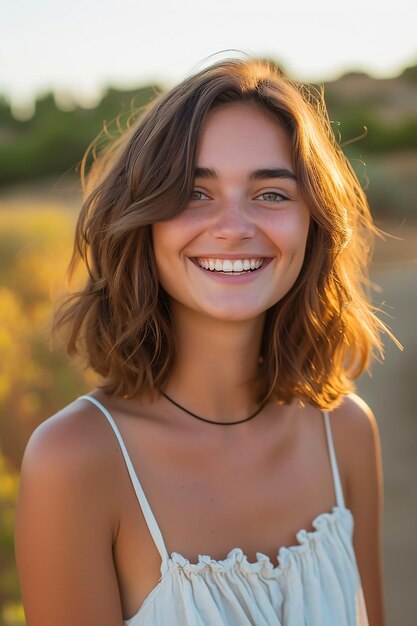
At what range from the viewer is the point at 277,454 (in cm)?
213

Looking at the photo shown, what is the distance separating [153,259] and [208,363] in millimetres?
294

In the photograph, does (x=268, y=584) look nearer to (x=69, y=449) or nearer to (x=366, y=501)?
(x=366, y=501)

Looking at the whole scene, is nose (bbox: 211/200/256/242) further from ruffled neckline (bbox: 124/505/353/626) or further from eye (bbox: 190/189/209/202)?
ruffled neckline (bbox: 124/505/353/626)

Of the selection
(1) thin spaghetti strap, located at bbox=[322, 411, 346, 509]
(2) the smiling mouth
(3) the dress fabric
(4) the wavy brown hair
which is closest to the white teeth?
(2) the smiling mouth

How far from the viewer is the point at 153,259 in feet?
6.45

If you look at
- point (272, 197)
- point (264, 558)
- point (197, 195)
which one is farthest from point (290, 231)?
point (264, 558)

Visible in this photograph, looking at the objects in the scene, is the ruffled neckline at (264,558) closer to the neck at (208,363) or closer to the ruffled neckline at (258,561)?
the ruffled neckline at (258,561)

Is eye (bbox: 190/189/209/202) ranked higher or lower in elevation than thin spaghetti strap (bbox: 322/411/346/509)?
higher

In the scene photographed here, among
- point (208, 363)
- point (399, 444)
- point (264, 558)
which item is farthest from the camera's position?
point (399, 444)

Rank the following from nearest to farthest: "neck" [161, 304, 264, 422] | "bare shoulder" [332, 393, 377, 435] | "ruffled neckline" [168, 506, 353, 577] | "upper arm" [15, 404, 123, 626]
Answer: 1. "upper arm" [15, 404, 123, 626]
2. "ruffled neckline" [168, 506, 353, 577]
3. "neck" [161, 304, 264, 422]
4. "bare shoulder" [332, 393, 377, 435]

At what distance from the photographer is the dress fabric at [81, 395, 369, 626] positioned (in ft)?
5.93

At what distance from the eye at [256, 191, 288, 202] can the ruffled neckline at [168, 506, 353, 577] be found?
786mm

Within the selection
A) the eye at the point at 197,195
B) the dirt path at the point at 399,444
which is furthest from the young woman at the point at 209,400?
the dirt path at the point at 399,444

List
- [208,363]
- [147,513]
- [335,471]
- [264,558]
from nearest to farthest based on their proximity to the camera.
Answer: [147,513], [264,558], [208,363], [335,471]
